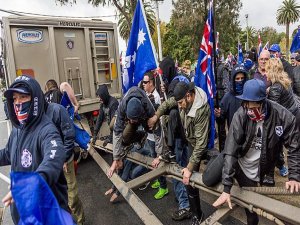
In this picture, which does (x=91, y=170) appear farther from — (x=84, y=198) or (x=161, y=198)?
(x=161, y=198)

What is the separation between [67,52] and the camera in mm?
6461

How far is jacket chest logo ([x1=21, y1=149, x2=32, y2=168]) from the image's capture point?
237 centimetres

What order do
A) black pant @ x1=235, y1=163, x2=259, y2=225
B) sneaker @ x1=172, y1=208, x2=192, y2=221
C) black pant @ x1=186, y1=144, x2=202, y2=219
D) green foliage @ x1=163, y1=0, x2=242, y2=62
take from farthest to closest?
1. green foliage @ x1=163, y1=0, x2=242, y2=62
2. sneaker @ x1=172, y1=208, x2=192, y2=221
3. black pant @ x1=186, y1=144, x2=202, y2=219
4. black pant @ x1=235, y1=163, x2=259, y2=225

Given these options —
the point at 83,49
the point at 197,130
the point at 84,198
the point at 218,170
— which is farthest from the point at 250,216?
the point at 83,49

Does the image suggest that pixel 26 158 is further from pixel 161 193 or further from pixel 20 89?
pixel 161 193

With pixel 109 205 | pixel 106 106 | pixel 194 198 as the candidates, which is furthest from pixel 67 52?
pixel 194 198

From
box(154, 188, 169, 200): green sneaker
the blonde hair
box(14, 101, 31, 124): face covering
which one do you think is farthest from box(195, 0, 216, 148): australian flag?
box(14, 101, 31, 124): face covering

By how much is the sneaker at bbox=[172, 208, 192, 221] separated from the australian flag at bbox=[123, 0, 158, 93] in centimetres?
189

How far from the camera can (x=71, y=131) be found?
334 centimetres

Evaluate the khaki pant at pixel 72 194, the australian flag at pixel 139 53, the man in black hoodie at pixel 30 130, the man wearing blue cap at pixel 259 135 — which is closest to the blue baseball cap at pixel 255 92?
the man wearing blue cap at pixel 259 135

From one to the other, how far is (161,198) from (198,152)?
1.81m

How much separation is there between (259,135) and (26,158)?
201 centimetres

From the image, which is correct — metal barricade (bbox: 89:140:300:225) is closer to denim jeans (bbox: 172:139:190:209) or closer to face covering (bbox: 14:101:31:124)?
denim jeans (bbox: 172:139:190:209)

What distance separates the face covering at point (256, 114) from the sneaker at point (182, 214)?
6.50 ft
